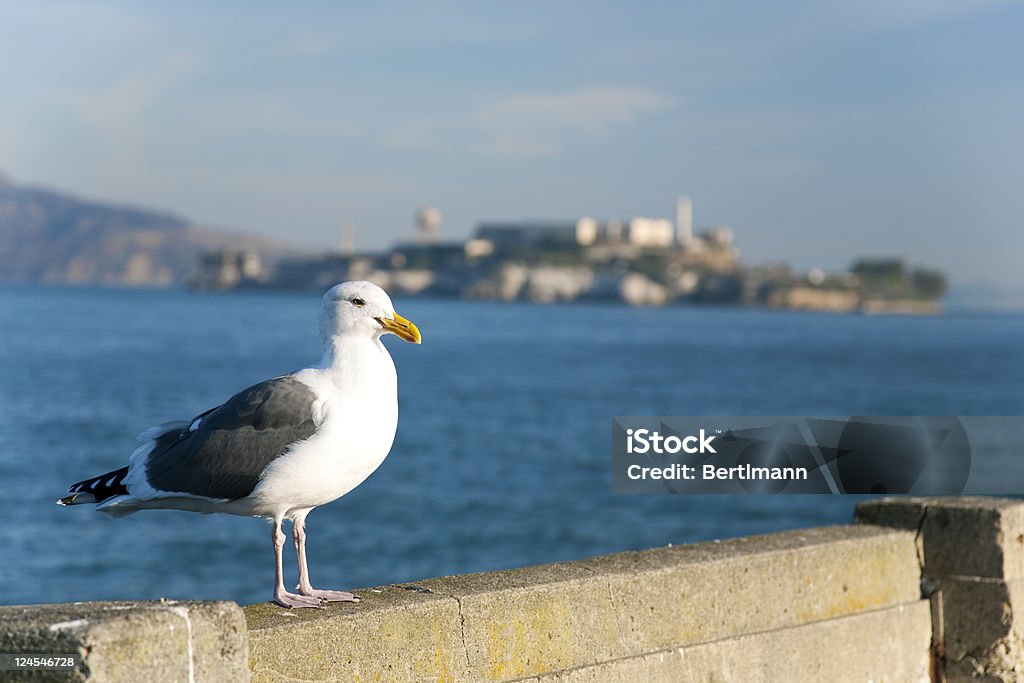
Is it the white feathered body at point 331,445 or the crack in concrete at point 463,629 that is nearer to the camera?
the white feathered body at point 331,445

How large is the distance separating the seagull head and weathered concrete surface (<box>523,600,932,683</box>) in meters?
1.20

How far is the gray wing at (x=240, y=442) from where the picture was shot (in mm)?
3871

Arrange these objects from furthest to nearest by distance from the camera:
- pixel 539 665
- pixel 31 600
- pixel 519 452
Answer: pixel 519 452, pixel 31 600, pixel 539 665

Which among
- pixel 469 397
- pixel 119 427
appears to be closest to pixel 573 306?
A: pixel 469 397

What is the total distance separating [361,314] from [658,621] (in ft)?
4.96

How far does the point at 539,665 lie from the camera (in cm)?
425

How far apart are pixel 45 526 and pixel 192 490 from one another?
20639 millimetres

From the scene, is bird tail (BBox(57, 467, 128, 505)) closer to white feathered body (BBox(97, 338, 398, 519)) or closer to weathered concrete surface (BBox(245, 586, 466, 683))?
white feathered body (BBox(97, 338, 398, 519))

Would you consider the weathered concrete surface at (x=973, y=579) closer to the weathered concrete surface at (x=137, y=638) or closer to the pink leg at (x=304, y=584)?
the pink leg at (x=304, y=584)

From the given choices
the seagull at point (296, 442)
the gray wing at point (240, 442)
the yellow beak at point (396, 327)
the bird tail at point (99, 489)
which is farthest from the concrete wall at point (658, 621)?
the yellow beak at point (396, 327)

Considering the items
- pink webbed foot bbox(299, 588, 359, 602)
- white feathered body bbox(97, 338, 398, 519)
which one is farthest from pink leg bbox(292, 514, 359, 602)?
white feathered body bbox(97, 338, 398, 519)

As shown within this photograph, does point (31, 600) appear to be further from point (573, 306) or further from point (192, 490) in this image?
point (573, 306)

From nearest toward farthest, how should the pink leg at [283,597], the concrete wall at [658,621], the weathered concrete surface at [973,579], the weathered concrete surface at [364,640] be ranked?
the concrete wall at [658,621]
the weathered concrete surface at [364,640]
the pink leg at [283,597]
the weathered concrete surface at [973,579]

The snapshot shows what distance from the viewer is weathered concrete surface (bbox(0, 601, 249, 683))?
2.95 m
